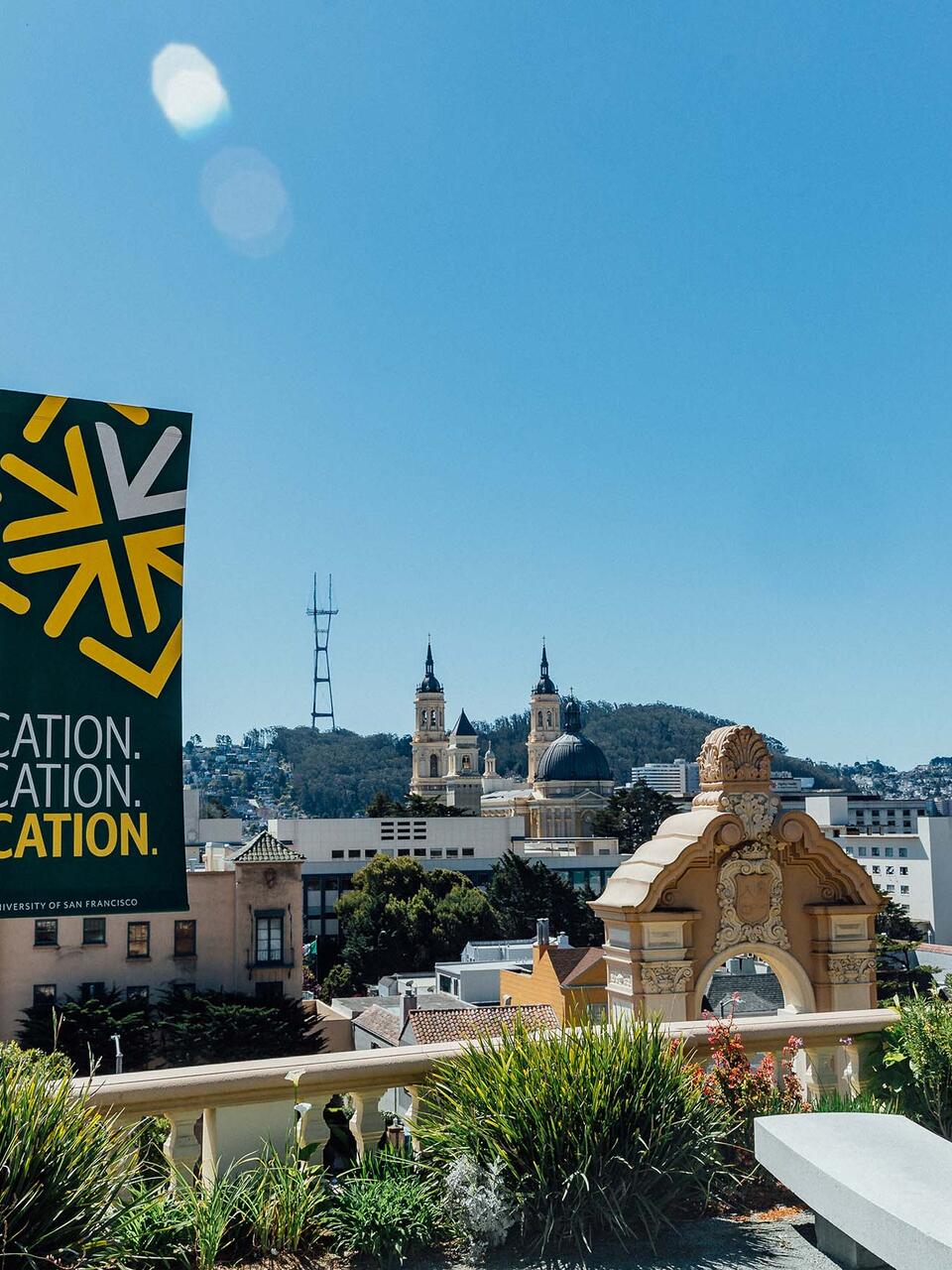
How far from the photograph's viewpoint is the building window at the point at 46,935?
39562mm

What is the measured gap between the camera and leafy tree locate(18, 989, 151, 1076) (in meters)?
35.9

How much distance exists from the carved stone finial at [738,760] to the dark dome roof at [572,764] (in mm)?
134946

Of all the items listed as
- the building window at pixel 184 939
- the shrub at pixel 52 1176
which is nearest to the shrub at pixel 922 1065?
the shrub at pixel 52 1176

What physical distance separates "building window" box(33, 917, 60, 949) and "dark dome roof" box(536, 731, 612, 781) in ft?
355

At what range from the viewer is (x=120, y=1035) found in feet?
118

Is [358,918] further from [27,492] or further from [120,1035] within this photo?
[27,492]

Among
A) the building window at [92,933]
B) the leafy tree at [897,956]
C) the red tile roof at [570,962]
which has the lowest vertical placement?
the leafy tree at [897,956]

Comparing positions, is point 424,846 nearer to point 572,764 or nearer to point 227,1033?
point 572,764

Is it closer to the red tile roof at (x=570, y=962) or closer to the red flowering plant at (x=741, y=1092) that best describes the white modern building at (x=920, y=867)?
the red tile roof at (x=570, y=962)

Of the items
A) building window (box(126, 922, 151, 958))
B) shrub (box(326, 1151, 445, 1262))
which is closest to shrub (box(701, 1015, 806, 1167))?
shrub (box(326, 1151, 445, 1262))

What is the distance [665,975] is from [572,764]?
13573 cm

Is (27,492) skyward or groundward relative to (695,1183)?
skyward

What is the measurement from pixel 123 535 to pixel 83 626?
0.61m

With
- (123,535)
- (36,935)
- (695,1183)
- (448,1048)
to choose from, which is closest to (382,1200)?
(448,1048)
